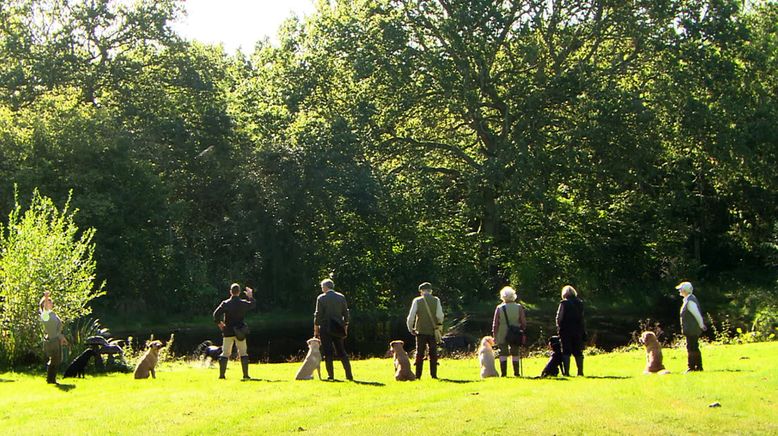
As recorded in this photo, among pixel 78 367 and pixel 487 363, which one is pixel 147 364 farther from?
pixel 487 363

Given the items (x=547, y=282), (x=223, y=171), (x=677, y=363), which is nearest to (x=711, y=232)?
(x=547, y=282)

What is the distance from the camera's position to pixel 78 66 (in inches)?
1954

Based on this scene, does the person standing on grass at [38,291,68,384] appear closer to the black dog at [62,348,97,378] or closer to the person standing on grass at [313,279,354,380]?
the black dog at [62,348,97,378]

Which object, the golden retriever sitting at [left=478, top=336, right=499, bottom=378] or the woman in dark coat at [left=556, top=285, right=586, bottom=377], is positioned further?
the golden retriever sitting at [left=478, top=336, right=499, bottom=378]

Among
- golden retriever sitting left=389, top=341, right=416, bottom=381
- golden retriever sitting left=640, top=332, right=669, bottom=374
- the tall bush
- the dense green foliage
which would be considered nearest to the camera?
golden retriever sitting left=640, top=332, right=669, bottom=374

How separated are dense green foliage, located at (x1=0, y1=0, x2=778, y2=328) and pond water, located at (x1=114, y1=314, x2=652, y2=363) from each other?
364 cm

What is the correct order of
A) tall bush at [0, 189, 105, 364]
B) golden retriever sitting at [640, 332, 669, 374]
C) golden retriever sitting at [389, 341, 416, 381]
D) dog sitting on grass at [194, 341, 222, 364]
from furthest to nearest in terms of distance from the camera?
tall bush at [0, 189, 105, 364], dog sitting on grass at [194, 341, 222, 364], golden retriever sitting at [389, 341, 416, 381], golden retriever sitting at [640, 332, 669, 374]

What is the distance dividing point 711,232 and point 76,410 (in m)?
43.4

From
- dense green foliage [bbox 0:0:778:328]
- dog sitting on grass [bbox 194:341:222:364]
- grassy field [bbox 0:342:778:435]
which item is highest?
dense green foliage [bbox 0:0:778:328]

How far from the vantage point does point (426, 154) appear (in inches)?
1753

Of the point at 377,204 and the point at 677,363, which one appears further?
the point at 377,204

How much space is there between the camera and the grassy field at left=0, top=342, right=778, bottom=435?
37.7ft

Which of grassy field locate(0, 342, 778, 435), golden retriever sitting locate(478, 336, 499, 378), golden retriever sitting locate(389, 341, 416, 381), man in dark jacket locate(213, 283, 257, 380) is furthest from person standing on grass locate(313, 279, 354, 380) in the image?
golden retriever sitting locate(478, 336, 499, 378)

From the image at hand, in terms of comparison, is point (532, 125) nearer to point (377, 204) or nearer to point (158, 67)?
point (377, 204)
